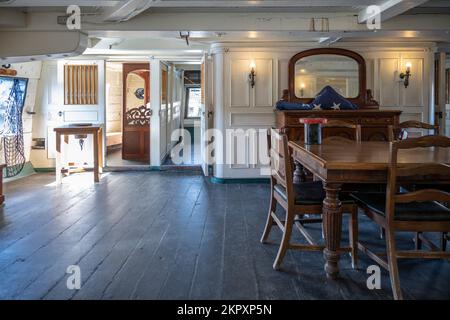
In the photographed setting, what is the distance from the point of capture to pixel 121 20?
509 cm

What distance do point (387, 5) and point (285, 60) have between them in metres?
2.56

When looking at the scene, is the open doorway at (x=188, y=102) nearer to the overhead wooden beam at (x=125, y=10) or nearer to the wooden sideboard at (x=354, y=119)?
the wooden sideboard at (x=354, y=119)

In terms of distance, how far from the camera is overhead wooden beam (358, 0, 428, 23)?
13.8ft

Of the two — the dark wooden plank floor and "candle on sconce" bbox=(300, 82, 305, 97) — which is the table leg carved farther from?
"candle on sconce" bbox=(300, 82, 305, 97)

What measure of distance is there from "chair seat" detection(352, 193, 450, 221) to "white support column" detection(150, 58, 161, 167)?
5.69 m

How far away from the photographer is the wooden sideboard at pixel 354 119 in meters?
6.15

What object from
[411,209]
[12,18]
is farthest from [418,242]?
[12,18]

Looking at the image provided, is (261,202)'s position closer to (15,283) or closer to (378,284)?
(378,284)

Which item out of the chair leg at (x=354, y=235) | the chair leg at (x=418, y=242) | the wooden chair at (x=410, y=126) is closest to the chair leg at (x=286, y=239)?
the chair leg at (x=354, y=235)

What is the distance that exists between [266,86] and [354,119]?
1505 millimetres

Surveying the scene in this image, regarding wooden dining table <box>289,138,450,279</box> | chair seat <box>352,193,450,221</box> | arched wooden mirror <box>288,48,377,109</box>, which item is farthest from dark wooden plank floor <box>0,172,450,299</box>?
arched wooden mirror <box>288,48,377,109</box>

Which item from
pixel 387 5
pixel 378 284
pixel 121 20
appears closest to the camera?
pixel 378 284
